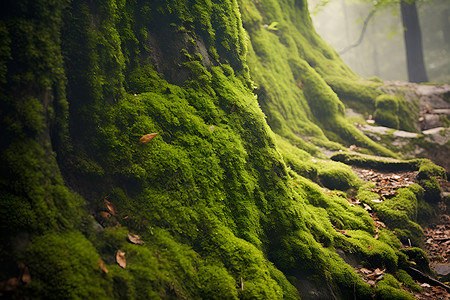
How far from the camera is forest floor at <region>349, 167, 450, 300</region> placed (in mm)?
4562

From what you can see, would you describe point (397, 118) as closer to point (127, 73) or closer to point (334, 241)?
point (334, 241)

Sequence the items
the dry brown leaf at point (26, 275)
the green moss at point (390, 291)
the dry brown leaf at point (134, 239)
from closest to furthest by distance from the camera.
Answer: the dry brown leaf at point (26, 275)
the dry brown leaf at point (134, 239)
the green moss at point (390, 291)

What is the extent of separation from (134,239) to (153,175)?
2.45 ft

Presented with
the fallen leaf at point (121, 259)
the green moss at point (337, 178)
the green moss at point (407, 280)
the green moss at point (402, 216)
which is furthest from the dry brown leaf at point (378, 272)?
the fallen leaf at point (121, 259)

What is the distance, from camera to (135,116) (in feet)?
11.9

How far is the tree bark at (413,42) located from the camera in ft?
54.0

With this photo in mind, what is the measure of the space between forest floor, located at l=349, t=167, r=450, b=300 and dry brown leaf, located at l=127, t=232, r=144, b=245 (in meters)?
3.22

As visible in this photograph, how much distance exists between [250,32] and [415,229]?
609cm

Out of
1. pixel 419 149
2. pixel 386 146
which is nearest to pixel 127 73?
pixel 386 146

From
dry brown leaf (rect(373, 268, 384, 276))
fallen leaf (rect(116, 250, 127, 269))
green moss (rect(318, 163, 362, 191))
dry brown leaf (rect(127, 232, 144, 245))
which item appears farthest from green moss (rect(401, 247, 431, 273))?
fallen leaf (rect(116, 250, 127, 269))

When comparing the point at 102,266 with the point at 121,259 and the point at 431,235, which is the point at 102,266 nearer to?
the point at 121,259

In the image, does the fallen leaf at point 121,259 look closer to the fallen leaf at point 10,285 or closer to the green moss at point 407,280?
the fallen leaf at point 10,285

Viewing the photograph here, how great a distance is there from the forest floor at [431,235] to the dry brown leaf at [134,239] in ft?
10.6

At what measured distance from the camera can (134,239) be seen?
2.99m
